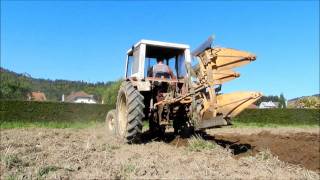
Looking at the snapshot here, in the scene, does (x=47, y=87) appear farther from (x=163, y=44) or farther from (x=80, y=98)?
(x=163, y=44)

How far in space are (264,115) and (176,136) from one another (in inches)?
796

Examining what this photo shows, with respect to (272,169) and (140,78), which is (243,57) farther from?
(140,78)

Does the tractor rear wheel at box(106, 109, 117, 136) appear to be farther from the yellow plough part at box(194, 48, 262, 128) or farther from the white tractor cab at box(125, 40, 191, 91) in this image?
the yellow plough part at box(194, 48, 262, 128)

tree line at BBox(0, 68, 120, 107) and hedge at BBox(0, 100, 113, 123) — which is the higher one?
A: tree line at BBox(0, 68, 120, 107)

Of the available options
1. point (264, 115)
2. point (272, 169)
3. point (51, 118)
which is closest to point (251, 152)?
point (272, 169)

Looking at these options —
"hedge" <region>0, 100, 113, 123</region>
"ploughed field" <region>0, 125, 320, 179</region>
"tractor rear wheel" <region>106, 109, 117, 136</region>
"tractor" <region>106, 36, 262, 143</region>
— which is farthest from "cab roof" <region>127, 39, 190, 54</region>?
"hedge" <region>0, 100, 113, 123</region>

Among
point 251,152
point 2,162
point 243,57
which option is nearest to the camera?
point 2,162

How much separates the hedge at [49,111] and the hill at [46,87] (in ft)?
69.3

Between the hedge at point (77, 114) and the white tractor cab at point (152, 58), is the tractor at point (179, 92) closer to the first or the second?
the white tractor cab at point (152, 58)

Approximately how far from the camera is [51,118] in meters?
24.2

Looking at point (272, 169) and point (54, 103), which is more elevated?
point (54, 103)

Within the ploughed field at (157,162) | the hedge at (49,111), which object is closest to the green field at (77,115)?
the hedge at (49,111)

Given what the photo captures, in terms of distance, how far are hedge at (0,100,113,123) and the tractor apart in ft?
43.0

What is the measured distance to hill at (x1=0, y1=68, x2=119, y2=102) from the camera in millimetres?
55341
